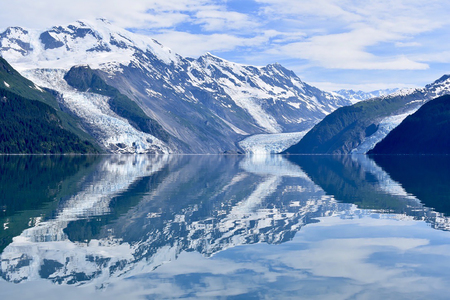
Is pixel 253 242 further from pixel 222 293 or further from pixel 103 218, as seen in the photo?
pixel 103 218

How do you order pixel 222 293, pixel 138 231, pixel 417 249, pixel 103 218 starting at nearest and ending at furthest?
pixel 222 293 < pixel 417 249 < pixel 138 231 < pixel 103 218

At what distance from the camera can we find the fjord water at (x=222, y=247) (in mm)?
23844

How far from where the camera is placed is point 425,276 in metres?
25.8

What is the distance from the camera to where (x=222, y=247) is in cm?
3152

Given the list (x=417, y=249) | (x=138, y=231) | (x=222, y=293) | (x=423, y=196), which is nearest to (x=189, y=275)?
(x=222, y=293)

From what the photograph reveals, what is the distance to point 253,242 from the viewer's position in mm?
33125

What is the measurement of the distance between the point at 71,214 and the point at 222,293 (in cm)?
2381

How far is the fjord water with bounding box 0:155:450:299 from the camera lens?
78.2 feet

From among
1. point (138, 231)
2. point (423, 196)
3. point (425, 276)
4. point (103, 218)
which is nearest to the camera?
point (425, 276)

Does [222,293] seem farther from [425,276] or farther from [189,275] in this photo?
[425,276]

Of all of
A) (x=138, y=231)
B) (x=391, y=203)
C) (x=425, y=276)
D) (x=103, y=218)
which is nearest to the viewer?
(x=425, y=276)

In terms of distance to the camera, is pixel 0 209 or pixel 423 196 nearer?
pixel 0 209

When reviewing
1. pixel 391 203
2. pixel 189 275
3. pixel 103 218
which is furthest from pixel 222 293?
pixel 391 203

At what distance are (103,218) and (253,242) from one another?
14125 mm
